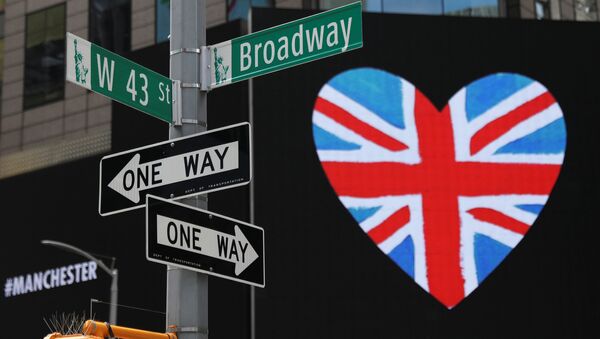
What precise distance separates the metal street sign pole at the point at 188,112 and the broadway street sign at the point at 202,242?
166 mm

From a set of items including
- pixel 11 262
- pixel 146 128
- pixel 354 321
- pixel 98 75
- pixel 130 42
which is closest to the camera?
pixel 98 75

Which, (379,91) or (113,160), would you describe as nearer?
(113,160)

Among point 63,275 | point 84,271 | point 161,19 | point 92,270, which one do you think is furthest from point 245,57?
point 161,19

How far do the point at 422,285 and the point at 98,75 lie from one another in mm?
23027

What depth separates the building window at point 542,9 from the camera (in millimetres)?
A: 39016

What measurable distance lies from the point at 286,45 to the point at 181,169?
131cm

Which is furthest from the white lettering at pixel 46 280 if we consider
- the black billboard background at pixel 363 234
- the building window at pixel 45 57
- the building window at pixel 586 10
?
the building window at pixel 586 10

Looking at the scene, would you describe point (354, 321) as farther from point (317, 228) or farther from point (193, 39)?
point (193, 39)

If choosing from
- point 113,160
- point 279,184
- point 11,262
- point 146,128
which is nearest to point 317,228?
point 279,184

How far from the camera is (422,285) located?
30500 mm

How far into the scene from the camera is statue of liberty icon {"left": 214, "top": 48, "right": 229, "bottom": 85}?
854 cm

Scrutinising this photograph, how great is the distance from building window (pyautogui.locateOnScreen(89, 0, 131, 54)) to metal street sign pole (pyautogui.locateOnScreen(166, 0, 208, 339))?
35.3 meters

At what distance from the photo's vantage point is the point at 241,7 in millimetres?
40344

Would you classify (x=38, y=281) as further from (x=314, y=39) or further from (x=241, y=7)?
(x=314, y=39)
